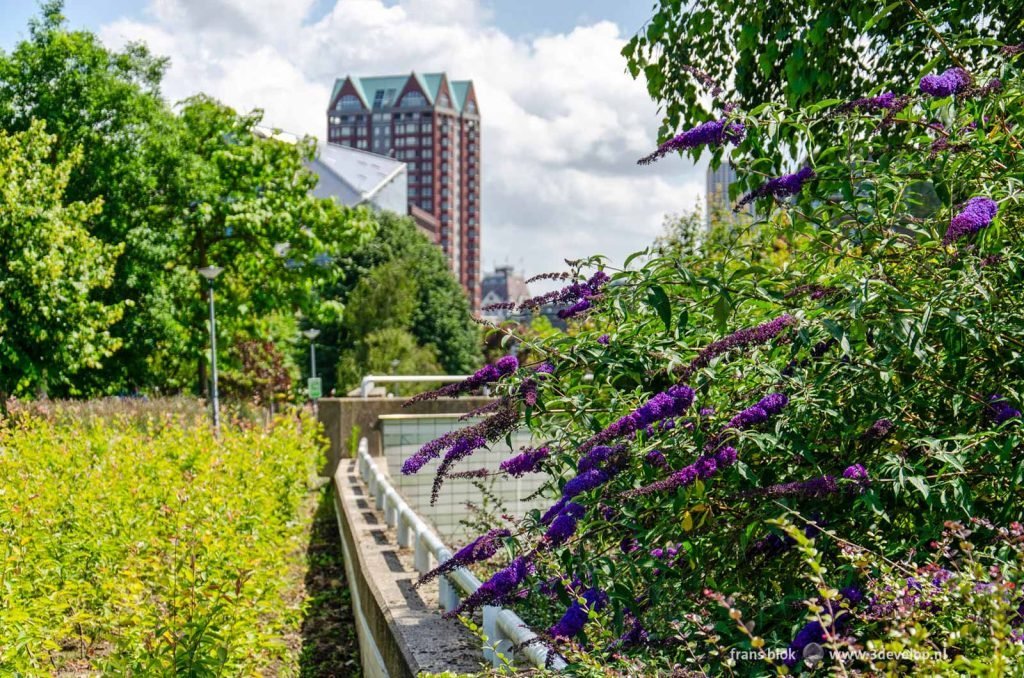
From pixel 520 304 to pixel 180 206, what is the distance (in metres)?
21.1

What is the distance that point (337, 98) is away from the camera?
6240 inches

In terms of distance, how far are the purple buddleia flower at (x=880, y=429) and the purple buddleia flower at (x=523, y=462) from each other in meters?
1.24

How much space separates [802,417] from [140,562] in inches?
147

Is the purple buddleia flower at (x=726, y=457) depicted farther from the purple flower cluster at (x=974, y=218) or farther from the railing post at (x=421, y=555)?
the railing post at (x=421, y=555)

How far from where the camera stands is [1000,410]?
107 inches

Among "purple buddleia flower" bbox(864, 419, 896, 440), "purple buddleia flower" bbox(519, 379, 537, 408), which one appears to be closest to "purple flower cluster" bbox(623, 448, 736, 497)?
"purple buddleia flower" bbox(864, 419, 896, 440)

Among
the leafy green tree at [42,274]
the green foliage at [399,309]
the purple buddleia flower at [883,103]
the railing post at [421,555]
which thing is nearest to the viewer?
the purple buddleia flower at [883,103]

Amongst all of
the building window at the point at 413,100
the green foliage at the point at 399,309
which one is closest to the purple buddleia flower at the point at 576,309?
the green foliage at the point at 399,309

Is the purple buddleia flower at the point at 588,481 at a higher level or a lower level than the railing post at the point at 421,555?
higher

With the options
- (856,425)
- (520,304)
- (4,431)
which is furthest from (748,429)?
(4,431)

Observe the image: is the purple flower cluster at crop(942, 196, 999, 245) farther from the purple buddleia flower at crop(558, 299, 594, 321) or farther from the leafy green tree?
the leafy green tree

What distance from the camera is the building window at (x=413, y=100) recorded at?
500ft

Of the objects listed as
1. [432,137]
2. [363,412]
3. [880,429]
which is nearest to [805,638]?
[880,429]

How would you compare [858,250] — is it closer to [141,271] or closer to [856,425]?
[856,425]
